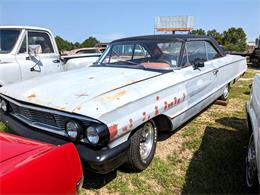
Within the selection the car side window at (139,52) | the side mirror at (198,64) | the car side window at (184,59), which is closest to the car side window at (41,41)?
the car side window at (139,52)

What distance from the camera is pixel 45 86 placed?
9.88 ft

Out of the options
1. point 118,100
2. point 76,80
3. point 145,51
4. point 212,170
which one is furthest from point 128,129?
point 145,51

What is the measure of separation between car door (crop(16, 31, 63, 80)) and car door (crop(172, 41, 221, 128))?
3044 millimetres

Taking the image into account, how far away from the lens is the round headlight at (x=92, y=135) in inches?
93.8

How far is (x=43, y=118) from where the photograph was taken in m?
2.76

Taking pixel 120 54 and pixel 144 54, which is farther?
pixel 120 54

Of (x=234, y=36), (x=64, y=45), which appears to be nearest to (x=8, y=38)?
(x=64, y=45)

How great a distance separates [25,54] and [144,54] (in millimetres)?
2685

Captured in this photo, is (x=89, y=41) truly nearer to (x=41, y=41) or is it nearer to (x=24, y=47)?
(x=41, y=41)

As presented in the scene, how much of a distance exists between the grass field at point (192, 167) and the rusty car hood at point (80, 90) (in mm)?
1018

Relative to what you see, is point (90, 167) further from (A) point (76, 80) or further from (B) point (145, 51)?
(B) point (145, 51)

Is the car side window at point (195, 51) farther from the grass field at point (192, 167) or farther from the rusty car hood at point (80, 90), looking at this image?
the grass field at point (192, 167)

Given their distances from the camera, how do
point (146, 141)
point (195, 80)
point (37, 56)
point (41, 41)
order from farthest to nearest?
point (41, 41) → point (37, 56) → point (195, 80) → point (146, 141)

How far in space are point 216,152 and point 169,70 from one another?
1.31 metres
